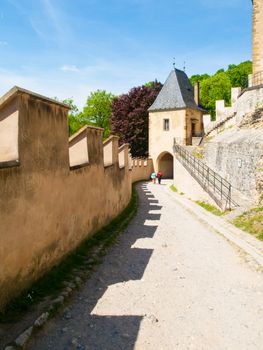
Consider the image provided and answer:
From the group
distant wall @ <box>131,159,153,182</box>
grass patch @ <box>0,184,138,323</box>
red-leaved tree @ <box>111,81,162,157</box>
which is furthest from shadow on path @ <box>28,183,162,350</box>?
red-leaved tree @ <box>111,81,162,157</box>

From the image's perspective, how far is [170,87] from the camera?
144 feet

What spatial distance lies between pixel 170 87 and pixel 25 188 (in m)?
40.1

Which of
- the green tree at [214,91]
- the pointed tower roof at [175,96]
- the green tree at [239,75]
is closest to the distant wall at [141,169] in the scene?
the pointed tower roof at [175,96]

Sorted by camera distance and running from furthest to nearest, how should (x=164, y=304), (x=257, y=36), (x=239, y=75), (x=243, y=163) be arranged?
(x=239, y=75), (x=257, y=36), (x=243, y=163), (x=164, y=304)

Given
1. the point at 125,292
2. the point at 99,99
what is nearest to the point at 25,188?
the point at 125,292

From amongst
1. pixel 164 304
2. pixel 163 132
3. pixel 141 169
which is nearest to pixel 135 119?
pixel 163 132

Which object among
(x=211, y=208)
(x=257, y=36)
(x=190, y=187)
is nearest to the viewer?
(x=211, y=208)

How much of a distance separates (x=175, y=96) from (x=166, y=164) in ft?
28.7

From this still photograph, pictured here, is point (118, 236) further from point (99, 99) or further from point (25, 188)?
point (99, 99)

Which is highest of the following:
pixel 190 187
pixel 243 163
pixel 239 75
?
pixel 239 75

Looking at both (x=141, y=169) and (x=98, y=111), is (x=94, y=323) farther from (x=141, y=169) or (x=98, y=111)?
(x=98, y=111)

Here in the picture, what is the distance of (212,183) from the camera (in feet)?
62.3

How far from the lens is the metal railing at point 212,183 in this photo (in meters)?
15.7

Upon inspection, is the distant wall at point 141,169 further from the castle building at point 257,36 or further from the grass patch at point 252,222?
the grass patch at point 252,222
